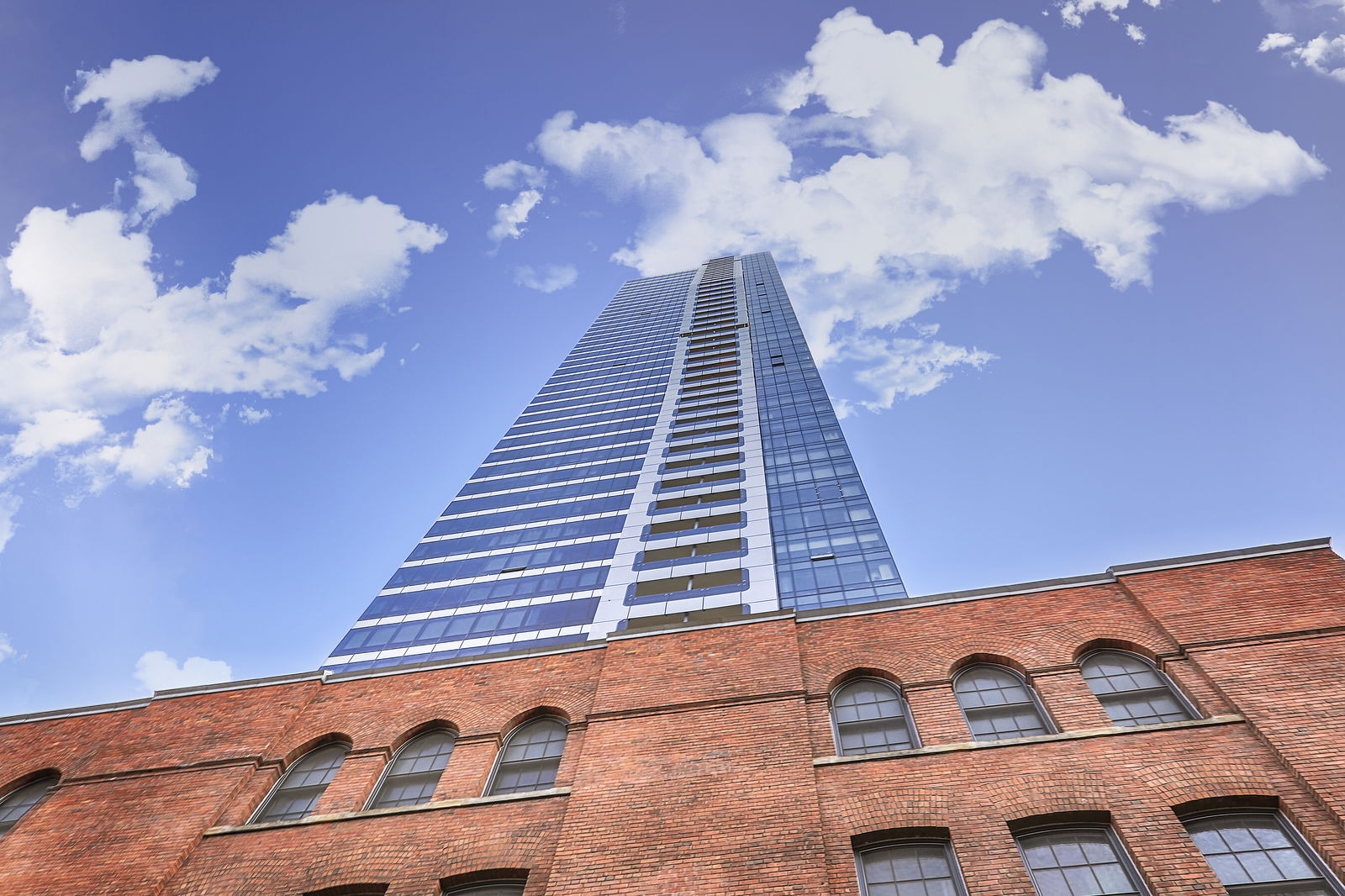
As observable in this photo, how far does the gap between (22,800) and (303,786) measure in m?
5.98

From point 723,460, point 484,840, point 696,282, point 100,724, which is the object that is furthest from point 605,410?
point 484,840

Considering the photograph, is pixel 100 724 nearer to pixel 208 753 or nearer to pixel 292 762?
pixel 208 753

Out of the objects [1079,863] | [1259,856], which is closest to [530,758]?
[1079,863]

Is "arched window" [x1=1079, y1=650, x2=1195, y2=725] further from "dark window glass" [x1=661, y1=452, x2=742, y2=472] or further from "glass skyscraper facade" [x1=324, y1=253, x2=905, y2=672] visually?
"dark window glass" [x1=661, y1=452, x2=742, y2=472]

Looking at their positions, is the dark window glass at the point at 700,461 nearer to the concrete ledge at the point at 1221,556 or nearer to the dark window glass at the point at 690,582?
the dark window glass at the point at 690,582

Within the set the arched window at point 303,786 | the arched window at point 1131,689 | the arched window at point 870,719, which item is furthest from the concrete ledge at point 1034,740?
the arched window at point 303,786

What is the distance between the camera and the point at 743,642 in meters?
14.0

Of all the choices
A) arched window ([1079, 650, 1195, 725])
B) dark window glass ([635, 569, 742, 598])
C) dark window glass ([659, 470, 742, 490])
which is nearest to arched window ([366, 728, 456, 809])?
arched window ([1079, 650, 1195, 725])

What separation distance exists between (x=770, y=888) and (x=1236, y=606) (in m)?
9.13

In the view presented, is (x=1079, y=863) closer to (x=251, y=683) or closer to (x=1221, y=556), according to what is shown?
(x=1221, y=556)

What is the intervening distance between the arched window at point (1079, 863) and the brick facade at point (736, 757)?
0.78ft

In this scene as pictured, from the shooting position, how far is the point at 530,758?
13.3 m

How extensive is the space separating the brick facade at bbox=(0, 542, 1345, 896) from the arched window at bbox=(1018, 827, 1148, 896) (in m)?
0.24

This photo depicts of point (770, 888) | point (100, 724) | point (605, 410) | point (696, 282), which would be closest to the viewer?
point (770, 888)
